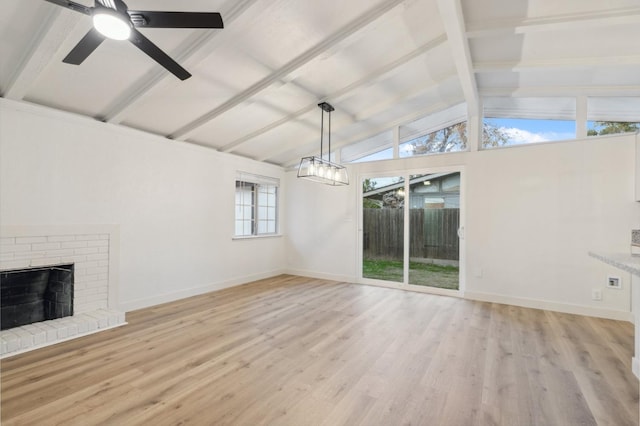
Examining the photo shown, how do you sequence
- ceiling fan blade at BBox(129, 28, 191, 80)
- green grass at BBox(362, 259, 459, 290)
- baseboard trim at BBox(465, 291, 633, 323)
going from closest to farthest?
ceiling fan blade at BBox(129, 28, 191, 80)
baseboard trim at BBox(465, 291, 633, 323)
green grass at BBox(362, 259, 459, 290)

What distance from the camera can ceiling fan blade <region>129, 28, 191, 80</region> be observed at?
72.7 inches

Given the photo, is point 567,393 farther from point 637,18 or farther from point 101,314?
point 101,314

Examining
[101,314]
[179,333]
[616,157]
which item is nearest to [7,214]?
[101,314]

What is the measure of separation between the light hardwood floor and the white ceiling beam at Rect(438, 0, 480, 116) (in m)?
2.87

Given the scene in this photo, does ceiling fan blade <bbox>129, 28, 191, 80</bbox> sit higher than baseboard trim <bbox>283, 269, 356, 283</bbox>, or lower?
higher

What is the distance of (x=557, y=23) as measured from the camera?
2.81 metres

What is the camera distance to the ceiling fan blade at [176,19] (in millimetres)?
1747

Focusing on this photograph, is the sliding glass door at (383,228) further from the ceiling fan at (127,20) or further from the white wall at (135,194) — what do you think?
the ceiling fan at (127,20)

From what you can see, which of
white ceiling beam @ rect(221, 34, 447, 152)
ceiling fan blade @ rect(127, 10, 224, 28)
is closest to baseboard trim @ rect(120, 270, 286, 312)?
white ceiling beam @ rect(221, 34, 447, 152)

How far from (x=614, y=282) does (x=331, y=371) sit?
3.81m

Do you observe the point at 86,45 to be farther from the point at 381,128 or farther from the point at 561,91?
the point at 561,91

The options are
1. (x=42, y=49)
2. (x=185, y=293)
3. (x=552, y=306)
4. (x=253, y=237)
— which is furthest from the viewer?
(x=253, y=237)

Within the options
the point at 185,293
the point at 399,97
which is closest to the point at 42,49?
the point at 185,293

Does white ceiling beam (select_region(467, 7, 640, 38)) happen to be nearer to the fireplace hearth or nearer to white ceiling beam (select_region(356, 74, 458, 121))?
white ceiling beam (select_region(356, 74, 458, 121))
